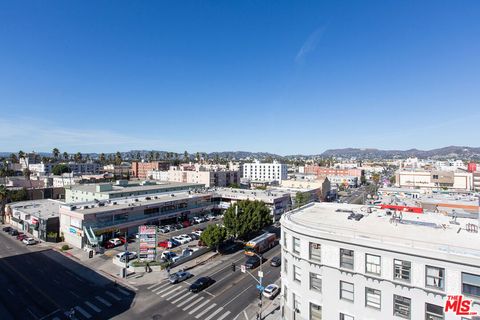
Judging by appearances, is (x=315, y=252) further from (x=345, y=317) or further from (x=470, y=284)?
(x=470, y=284)

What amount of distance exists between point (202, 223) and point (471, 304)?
203 feet

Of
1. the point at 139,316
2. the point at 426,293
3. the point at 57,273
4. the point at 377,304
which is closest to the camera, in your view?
the point at 426,293

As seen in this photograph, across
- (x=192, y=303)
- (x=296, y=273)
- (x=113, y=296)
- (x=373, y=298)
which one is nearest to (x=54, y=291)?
(x=113, y=296)

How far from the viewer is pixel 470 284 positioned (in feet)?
62.7

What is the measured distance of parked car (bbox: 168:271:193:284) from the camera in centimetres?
3932

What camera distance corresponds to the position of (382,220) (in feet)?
97.3

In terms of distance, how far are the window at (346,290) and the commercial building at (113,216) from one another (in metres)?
46.5

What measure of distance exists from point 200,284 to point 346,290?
2080cm

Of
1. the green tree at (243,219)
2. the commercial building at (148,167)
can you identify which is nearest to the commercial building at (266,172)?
the commercial building at (148,167)

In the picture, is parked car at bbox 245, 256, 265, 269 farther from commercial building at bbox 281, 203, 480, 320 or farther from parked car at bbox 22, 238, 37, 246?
parked car at bbox 22, 238, 37, 246

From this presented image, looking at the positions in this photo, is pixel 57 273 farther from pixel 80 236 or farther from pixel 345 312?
pixel 345 312

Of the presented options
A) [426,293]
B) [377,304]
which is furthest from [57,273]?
[426,293]

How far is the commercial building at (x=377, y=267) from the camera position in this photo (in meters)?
19.8

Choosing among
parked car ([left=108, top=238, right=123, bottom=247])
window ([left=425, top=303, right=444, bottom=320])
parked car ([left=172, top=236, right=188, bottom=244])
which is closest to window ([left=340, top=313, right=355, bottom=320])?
window ([left=425, top=303, right=444, bottom=320])
